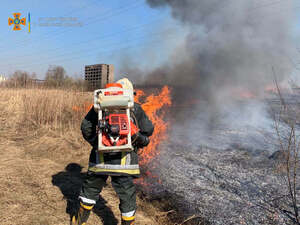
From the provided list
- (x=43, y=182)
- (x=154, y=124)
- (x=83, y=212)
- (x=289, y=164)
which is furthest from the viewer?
(x=154, y=124)

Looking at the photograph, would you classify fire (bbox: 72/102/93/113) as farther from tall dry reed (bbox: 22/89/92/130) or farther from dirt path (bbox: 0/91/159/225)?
dirt path (bbox: 0/91/159/225)

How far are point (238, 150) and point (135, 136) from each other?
16.7 feet

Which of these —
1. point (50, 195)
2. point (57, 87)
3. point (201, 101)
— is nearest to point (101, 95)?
point (50, 195)

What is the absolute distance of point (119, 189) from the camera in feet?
7.91

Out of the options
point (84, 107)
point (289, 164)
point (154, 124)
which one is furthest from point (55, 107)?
point (289, 164)

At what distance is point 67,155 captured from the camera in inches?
231

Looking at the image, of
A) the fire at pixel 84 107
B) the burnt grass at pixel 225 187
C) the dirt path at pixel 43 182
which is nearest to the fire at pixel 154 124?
the burnt grass at pixel 225 187

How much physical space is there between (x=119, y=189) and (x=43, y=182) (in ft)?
7.69

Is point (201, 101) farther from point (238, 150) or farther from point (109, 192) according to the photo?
point (109, 192)

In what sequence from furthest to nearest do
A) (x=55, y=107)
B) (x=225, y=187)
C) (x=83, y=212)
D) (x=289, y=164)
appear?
(x=55, y=107) → (x=289, y=164) → (x=225, y=187) → (x=83, y=212)

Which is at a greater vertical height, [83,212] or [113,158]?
[113,158]

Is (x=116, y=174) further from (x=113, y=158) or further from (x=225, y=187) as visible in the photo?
(x=225, y=187)

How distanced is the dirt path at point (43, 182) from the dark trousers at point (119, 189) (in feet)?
2.48

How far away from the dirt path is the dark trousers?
0.76 m
